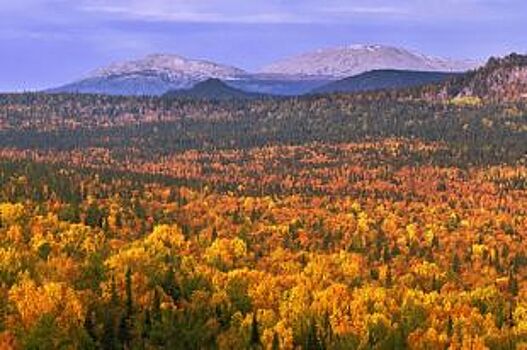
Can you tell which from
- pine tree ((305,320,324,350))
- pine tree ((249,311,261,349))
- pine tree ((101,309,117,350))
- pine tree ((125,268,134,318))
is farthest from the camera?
pine tree ((125,268,134,318))

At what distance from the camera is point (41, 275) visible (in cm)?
19688

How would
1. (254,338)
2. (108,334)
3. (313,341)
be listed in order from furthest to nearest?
(313,341), (254,338), (108,334)

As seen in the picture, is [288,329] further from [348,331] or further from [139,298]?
[139,298]

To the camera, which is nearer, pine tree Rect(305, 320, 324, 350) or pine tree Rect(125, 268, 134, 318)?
pine tree Rect(305, 320, 324, 350)

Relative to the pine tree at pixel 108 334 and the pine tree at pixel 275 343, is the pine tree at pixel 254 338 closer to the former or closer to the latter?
the pine tree at pixel 275 343

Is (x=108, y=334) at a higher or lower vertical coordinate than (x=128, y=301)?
lower

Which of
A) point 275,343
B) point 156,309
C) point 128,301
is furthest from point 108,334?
point 275,343

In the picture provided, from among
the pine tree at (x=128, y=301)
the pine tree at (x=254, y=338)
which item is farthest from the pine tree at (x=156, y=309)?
the pine tree at (x=254, y=338)

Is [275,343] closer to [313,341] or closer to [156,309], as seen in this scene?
[313,341]

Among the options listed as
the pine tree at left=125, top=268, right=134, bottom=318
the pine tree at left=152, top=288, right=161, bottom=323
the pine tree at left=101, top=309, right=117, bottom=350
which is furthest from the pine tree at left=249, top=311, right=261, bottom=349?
the pine tree at left=101, top=309, right=117, bottom=350

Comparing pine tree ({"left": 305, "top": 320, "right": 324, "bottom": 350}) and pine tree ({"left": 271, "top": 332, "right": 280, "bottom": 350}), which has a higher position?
pine tree ({"left": 271, "top": 332, "right": 280, "bottom": 350})

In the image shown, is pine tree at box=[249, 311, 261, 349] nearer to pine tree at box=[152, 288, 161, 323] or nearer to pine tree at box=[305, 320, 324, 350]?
pine tree at box=[305, 320, 324, 350]

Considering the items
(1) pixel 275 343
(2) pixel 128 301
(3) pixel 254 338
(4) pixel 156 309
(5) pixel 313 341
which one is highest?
(2) pixel 128 301

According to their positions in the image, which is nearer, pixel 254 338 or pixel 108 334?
pixel 108 334
